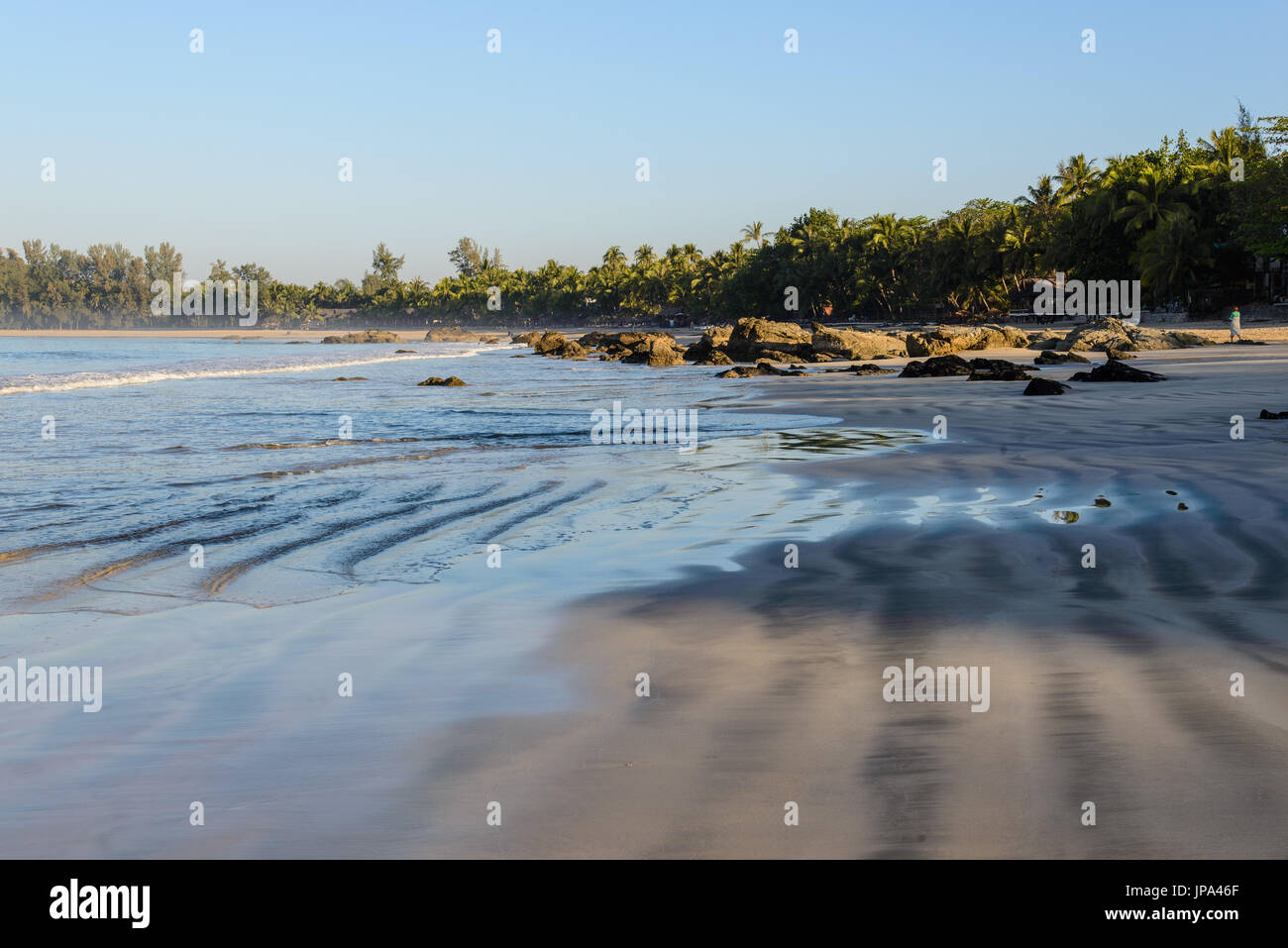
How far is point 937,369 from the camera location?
2605 cm

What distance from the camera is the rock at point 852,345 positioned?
3769 centimetres

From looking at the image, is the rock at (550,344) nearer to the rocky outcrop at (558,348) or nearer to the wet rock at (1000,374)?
the rocky outcrop at (558,348)

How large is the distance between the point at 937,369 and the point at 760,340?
55.8 ft

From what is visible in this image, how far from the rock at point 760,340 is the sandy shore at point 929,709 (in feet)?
111

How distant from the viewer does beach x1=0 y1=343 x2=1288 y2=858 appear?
297 cm

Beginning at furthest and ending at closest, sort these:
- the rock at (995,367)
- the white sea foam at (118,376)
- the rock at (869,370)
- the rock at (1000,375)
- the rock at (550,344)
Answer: the rock at (550,344) < the white sea foam at (118,376) < the rock at (869,370) < the rock at (995,367) < the rock at (1000,375)

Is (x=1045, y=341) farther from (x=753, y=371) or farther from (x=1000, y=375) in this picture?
(x=1000, y=375)

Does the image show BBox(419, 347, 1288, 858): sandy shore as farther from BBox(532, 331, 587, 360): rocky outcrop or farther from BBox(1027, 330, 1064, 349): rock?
BBox(532, 331, 587, 360): rocky outcrop

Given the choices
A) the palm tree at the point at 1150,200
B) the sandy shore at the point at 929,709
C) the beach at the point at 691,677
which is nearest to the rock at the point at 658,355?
the palm tree at the point at 1150,200

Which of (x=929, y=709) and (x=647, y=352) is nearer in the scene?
(x=929, y=709)

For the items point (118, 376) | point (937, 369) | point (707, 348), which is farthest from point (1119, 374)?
point (118, 376)

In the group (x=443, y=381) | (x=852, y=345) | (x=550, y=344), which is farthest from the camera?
(x=550, y=344)

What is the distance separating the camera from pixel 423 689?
4.34m
